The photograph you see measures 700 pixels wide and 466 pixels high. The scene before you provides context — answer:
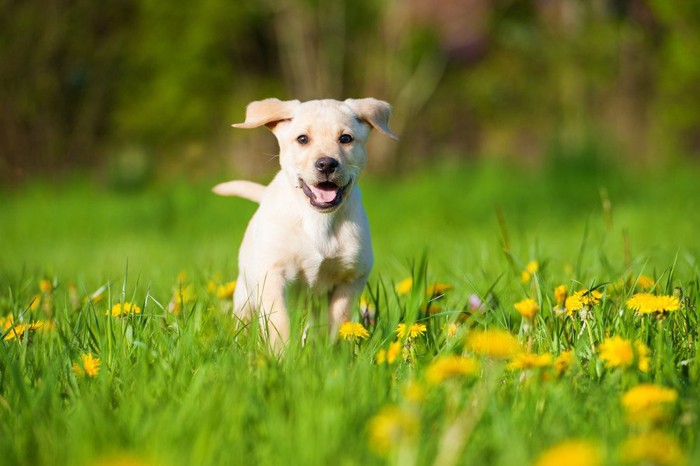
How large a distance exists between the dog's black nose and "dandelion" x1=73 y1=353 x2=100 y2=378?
98cm

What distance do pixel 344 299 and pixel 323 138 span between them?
55cm

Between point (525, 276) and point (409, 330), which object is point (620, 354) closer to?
point (409, 330)

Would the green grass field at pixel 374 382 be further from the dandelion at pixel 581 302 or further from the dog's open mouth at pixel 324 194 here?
the dog's open mouth at pixel 324 194

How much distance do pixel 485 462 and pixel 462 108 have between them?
11.7 m

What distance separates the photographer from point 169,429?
1487mm

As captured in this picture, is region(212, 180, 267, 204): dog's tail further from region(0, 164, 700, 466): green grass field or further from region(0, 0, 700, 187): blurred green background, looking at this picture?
region(0, 0, 700, 187): blurred green background

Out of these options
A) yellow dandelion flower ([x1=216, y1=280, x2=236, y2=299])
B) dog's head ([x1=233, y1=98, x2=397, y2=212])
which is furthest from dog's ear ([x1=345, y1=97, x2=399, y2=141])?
yellow dandelion flower ([x1=216, y1=280, x2=236, y2=299])

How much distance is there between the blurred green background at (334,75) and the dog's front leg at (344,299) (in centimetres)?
702

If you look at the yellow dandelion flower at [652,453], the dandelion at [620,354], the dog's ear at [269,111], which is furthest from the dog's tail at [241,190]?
the yellow dandelion flower at [652,453]

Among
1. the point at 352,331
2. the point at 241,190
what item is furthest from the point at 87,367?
the point at 241,190

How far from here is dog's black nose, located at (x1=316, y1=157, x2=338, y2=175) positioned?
8.59 ft

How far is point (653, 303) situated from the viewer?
79.2 inches

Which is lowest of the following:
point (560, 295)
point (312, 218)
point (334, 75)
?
point (560, 295)

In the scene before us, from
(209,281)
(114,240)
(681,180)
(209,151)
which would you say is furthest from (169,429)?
(209,151)
